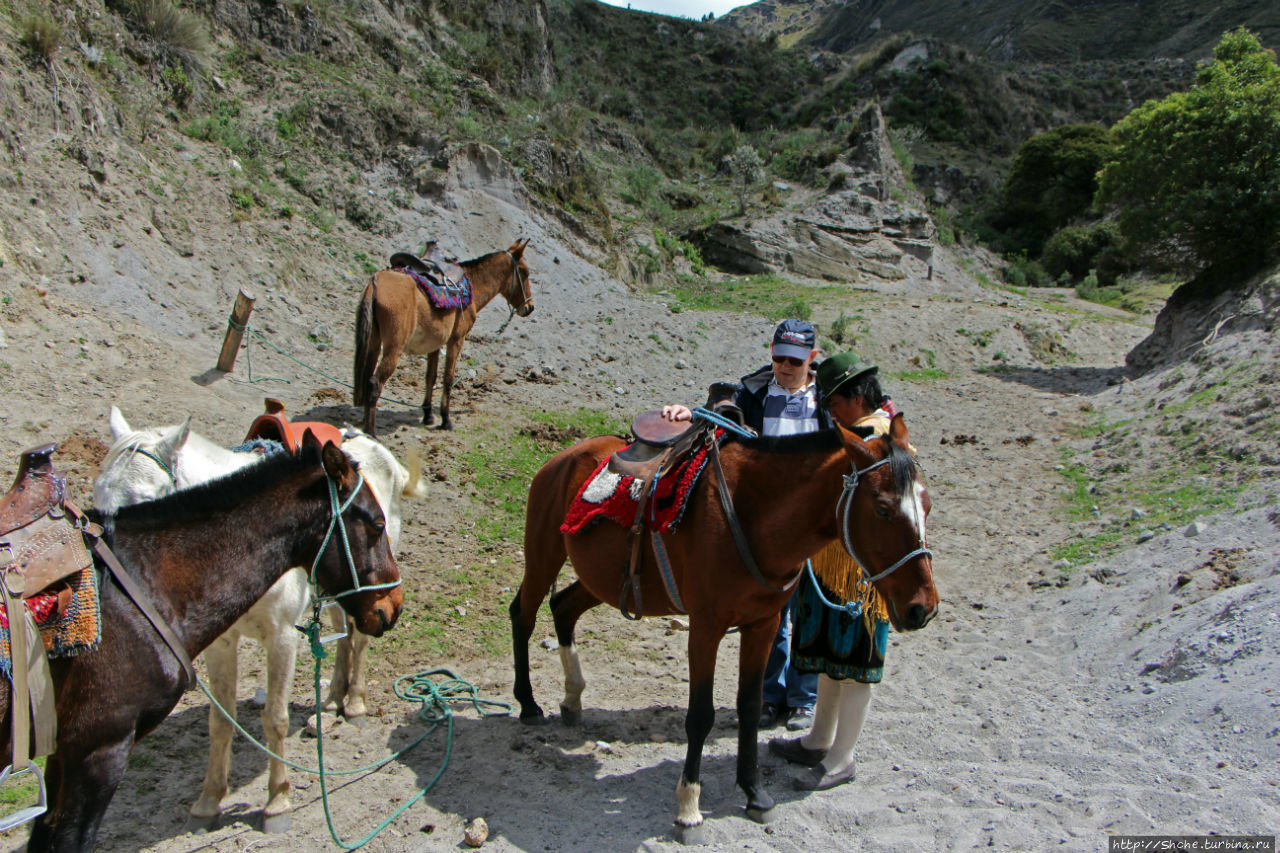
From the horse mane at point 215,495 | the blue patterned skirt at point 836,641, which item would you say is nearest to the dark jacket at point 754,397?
the blue patterned skirt at point 836,641

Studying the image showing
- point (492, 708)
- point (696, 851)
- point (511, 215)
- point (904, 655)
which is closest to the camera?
point (696, 851)

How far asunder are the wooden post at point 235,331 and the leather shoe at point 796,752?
23.2 feet

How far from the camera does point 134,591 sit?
2.49 m

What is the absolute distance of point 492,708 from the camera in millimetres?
4562

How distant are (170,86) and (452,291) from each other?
6154mm

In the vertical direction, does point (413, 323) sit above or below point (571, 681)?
above

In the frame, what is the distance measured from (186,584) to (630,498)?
183cm

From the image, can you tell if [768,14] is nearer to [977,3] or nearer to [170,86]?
[977,3]

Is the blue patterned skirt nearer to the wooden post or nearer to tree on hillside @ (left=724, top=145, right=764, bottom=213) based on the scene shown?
the wooden post

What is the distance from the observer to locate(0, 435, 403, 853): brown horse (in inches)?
93.2

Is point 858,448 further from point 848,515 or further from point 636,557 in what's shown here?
point 636,557

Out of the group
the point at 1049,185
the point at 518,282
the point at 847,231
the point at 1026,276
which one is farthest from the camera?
the point at 1049,185

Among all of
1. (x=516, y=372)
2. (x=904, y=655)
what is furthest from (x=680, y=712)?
(x=516, y=372)

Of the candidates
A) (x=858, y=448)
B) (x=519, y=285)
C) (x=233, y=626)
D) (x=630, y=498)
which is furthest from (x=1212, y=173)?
(x=233, y=626)
